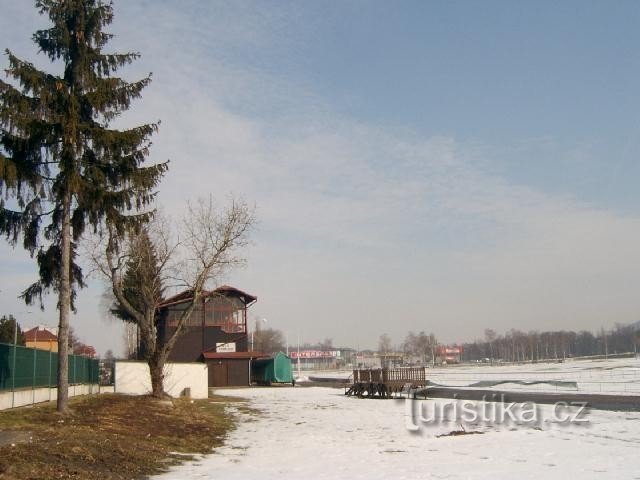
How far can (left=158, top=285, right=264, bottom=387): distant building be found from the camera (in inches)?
2078

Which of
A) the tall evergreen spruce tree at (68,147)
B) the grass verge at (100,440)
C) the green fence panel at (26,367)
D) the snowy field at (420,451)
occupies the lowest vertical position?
the snowy field at (420,451)

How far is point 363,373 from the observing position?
127 feet

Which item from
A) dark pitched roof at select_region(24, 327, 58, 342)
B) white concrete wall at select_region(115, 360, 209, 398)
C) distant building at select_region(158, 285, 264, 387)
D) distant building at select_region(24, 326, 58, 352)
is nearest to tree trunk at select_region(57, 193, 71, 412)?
white concrete wall at select_region(115, 360, 209, 398)

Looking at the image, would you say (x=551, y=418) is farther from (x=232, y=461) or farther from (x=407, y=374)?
(x=407, y=374)

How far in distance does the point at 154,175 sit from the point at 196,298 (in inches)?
422

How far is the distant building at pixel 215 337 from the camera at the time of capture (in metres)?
52.8

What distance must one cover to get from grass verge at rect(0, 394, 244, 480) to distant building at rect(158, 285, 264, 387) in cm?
3107

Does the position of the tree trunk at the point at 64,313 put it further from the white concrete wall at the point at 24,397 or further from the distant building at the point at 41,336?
the distant building at the point at 41,336

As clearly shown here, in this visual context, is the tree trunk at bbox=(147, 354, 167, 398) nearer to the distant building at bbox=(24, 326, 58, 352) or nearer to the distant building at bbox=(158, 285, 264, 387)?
the distant building at bbox=(158, 285, 264, 387)

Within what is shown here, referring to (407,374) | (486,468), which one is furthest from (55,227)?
(407,374)

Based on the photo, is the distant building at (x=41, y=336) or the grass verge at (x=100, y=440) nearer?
the grass verge at (x=100, y=440)

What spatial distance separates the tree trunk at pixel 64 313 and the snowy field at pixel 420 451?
4707mm

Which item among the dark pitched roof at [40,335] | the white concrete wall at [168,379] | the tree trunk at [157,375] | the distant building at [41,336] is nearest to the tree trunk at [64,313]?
the tree trunk at [157,375]

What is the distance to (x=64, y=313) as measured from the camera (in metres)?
16.9
